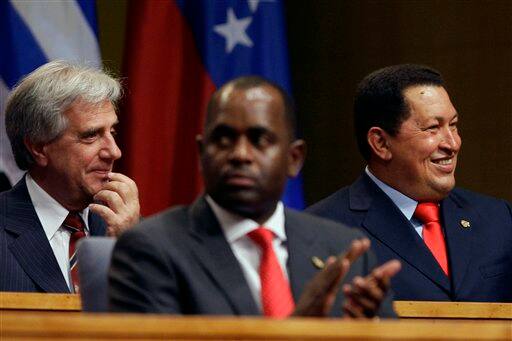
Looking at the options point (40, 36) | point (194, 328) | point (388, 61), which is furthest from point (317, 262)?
point (388, 61)

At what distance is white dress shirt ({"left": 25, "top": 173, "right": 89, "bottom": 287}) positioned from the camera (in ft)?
13.1

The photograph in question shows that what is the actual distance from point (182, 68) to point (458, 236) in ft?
6.26

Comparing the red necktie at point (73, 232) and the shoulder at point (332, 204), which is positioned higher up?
the shoulder at point (332, 204)

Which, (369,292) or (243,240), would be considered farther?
(243,240)

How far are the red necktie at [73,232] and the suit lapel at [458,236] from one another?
4.32ft

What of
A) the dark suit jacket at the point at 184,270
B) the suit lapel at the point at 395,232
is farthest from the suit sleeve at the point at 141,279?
the suit lapel at the point at 395,232

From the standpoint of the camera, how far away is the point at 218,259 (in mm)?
2479

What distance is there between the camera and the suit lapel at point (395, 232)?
4.07 metres

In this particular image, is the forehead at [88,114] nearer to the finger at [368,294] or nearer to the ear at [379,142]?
the ear at [379,142]

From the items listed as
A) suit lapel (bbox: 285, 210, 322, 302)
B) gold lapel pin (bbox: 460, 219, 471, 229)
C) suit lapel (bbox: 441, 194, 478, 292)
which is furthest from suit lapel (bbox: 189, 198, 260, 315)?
gold lapel pin (bbox: 460, 219, 471, 229)

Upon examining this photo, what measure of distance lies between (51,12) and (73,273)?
1709 millimetres

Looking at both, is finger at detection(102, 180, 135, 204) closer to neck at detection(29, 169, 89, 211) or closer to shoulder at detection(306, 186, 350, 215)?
neck at detection(29, 169, 89, 211)

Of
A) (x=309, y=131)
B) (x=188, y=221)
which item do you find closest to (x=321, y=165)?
(x=309, y=131)

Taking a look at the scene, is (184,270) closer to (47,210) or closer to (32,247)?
(32,247)
